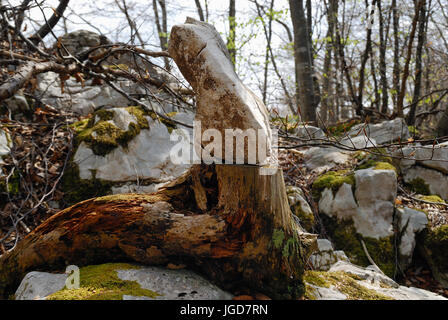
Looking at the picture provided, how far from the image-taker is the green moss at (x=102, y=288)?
1.50 m

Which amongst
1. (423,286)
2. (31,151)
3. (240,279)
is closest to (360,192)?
(423,286)

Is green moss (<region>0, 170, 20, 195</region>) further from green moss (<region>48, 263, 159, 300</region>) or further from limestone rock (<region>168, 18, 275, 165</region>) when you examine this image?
limestone rock (<region>168, 18, 275, 165</region>)

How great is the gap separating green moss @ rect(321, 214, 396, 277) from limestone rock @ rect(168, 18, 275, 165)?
7.87 ft

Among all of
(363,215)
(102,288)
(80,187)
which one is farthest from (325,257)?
(80,187)

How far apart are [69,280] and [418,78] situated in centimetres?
769

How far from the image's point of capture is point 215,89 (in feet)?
5.55

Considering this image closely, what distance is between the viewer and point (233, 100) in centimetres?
164

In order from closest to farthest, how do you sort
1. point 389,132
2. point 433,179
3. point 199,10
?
point 433,179 → point 389,132 → point 199,10

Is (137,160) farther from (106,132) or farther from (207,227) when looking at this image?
(207,227)

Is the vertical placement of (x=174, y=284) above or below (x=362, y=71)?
below

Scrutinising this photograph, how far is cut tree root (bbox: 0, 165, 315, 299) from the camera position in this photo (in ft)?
5.64

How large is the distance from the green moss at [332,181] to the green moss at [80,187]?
2.96m

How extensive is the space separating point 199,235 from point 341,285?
1.23m

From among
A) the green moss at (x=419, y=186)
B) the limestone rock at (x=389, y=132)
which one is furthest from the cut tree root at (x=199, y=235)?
the limestone rock at (x=389, y=132)
